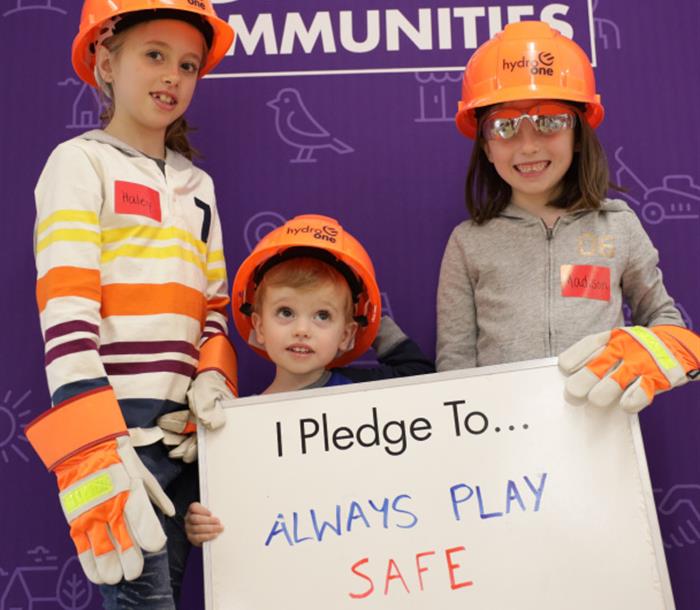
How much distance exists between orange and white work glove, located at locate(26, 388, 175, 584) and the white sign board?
156 millimetres

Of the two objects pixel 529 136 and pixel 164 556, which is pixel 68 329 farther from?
pixel 529 136

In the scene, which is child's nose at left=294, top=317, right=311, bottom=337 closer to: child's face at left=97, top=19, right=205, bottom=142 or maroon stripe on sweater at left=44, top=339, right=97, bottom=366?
maroon stripe on sweater at left=44, top=339, right=97, bottom=366

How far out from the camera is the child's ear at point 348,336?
168 centimetres

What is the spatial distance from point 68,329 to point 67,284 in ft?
0.28

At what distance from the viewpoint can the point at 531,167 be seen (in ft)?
5.58

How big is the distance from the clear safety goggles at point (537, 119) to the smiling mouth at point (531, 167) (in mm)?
63

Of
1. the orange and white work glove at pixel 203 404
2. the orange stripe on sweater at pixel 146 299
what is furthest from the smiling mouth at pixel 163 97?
the orange and white work glove at pixel 203 404

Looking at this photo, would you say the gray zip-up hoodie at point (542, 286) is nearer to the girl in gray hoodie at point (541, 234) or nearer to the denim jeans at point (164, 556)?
the girl in gray hoodie at point (541, 234)

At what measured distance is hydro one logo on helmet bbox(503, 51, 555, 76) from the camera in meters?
1.65

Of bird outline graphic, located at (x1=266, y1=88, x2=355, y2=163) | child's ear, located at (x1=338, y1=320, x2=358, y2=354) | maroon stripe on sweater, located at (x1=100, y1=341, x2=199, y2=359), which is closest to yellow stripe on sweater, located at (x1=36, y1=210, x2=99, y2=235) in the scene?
maroon stripe on sweater, located at (x1=100, y1=341, x2=199, y2=359)

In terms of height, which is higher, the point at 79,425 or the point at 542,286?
the point at 542,286

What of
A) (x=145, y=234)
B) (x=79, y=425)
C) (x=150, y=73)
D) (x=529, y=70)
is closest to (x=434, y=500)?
(x=79, y=425)

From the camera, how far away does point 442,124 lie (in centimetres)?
206

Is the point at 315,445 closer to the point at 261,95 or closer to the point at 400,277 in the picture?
the point at 400,277
